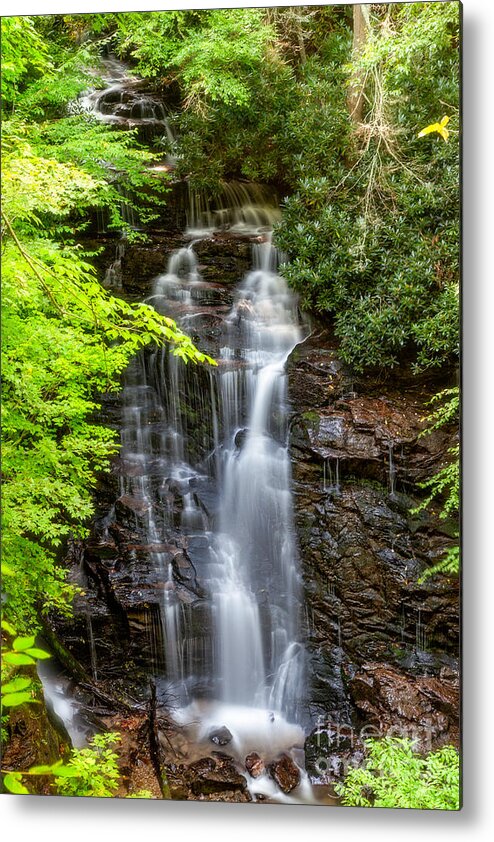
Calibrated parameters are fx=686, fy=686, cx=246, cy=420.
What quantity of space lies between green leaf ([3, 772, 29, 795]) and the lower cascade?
1.96ft

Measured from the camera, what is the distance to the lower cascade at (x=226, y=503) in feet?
8.64

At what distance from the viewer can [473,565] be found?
98.6 inches

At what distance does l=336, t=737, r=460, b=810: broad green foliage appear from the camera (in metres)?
2.48

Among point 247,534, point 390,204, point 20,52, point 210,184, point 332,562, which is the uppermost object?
point 20,52

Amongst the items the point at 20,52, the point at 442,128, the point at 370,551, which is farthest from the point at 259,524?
the point at 20,52

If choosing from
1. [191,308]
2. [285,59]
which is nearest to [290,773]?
[191,308]

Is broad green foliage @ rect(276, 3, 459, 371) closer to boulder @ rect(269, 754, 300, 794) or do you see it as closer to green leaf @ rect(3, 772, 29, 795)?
boulder @ rect(269, 754, 300, 794)

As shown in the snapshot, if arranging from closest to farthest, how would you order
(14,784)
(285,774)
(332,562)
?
(14,784) < (285,774) < (332,562)

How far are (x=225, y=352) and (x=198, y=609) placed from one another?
1.02m

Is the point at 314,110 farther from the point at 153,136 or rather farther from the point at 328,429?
the point at 328,429

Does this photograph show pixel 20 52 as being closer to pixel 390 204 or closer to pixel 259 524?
pixel 390 204

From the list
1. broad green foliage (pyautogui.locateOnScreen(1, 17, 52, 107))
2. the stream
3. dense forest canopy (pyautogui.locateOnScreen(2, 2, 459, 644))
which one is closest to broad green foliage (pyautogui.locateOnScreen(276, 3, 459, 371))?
dense forest canopy (pyautogui.locateOnScreen(2, 2, 459, 644))

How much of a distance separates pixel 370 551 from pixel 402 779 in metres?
0.83

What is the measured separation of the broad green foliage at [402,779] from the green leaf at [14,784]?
46.2 inches
